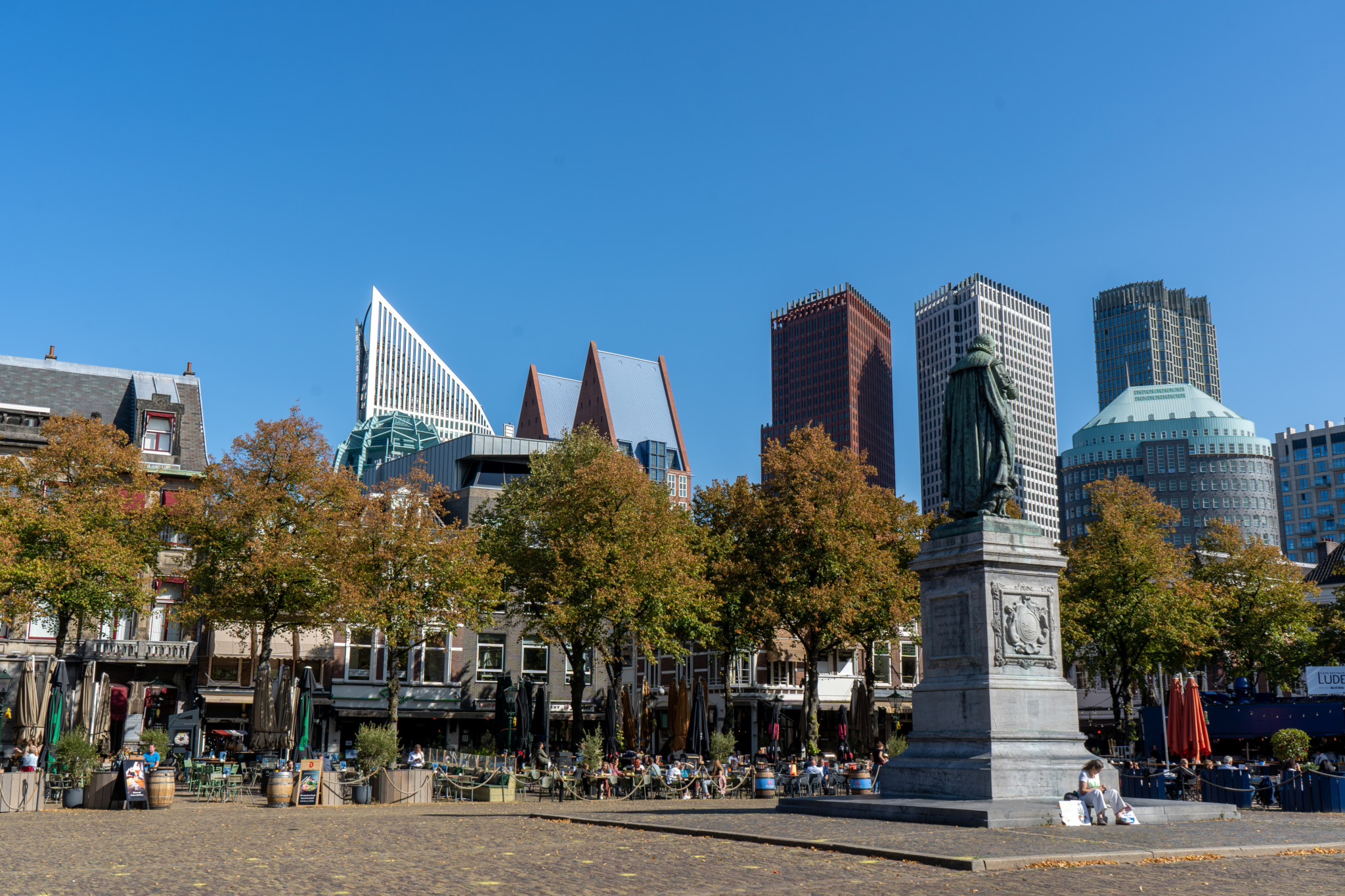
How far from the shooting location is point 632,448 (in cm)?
13650

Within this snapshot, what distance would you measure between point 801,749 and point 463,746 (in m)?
19.0

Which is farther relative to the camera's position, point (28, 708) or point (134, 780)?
point (28, 708)

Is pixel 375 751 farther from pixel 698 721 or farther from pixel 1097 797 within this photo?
pixel 1097 797

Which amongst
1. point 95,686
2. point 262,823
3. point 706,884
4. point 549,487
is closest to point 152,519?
point 95,686

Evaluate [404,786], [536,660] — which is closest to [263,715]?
[404,786]

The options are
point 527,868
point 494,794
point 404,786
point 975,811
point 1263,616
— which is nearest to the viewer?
point 527,868

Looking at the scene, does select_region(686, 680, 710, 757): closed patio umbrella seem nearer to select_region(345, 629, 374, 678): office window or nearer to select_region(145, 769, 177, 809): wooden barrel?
select_region(345, 629, 374, 678): office window

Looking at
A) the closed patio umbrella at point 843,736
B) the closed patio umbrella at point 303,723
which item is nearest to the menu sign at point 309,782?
the closed patio umbrella at point 303,723

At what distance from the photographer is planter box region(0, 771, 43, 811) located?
2472cm

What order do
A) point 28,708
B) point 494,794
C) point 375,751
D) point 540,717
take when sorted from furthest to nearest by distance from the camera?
point 540,717, point 28,708, point 375,751, point 494,794

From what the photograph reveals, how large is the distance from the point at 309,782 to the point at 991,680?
55.8 feet

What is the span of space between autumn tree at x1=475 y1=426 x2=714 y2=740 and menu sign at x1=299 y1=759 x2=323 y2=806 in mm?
13066

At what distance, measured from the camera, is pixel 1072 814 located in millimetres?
15992

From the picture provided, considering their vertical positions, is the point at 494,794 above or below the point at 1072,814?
below
